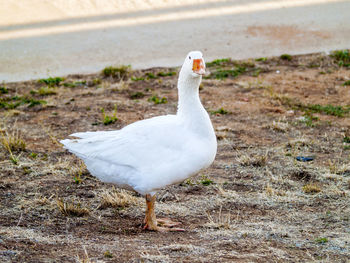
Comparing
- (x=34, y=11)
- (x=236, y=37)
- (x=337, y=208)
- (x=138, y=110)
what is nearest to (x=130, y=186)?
(x=337, y=208)

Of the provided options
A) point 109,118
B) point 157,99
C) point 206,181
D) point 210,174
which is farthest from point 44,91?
point 206,181

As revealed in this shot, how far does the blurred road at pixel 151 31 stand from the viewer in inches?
402

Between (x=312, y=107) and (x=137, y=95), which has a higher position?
(x=137, y=95)

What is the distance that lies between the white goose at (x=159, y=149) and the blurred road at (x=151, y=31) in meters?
5.29

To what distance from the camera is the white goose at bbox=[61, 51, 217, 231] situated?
448 cm

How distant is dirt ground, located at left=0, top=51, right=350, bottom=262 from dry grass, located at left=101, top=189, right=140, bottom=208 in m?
0.01

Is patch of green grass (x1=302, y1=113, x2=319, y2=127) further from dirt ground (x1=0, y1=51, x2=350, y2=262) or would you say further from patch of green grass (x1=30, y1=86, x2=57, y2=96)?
patch of green grass (x1=30, y1=86, x2=57, y2=96)

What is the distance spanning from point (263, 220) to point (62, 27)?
7.89 metres

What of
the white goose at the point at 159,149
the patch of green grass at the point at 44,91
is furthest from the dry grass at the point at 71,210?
the patch of green grass at the point at 44,91

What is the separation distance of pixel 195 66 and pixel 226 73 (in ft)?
16.5

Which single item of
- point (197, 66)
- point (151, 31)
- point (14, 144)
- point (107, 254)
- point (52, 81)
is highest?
point (151, 31)

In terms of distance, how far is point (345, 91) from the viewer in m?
8.69

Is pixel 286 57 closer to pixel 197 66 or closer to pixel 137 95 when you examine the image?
pixel 137 95

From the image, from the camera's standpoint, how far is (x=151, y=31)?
36.8ft
